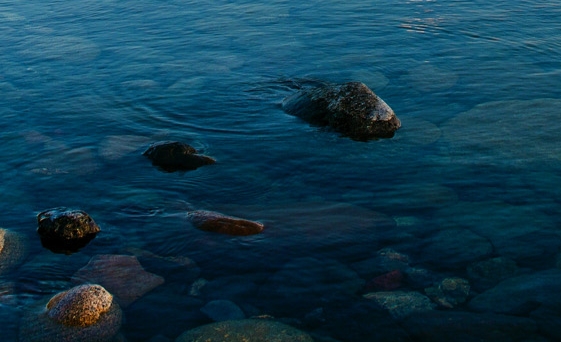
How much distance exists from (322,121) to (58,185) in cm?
437

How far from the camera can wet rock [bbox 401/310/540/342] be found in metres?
6.35

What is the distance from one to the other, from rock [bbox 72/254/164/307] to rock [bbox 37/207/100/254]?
0.45m

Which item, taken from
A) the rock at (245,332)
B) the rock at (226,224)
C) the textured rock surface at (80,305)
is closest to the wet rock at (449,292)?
the rock at (245,332)

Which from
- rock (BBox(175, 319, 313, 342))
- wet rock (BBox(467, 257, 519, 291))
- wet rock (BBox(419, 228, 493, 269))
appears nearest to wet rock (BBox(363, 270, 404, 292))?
wet rock (BBox(419, 228, 493, 269))

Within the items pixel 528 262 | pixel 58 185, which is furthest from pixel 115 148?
pixel 528 262

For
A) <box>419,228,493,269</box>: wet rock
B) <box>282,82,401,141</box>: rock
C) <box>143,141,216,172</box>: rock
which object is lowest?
<box>419,228,493,269</box>: wet rock

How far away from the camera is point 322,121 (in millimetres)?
11586

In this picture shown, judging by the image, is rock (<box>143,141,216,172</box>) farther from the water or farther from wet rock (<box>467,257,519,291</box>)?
wet rock (<box>467,257,519,291</box>)

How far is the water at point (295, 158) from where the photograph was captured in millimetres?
7434

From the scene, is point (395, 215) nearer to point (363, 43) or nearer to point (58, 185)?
point (58, 185)

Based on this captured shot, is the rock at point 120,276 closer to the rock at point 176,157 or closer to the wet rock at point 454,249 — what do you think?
the rock at point 176,157

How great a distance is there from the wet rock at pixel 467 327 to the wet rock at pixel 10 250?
14.9 feet

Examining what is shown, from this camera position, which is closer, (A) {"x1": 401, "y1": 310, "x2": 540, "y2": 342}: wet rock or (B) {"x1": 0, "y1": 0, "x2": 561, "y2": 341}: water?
(A) {"x1": 401, "y1": 310, "x2": 540, "y2": 342}: wet rock

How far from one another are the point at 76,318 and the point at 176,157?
13.3 ft
